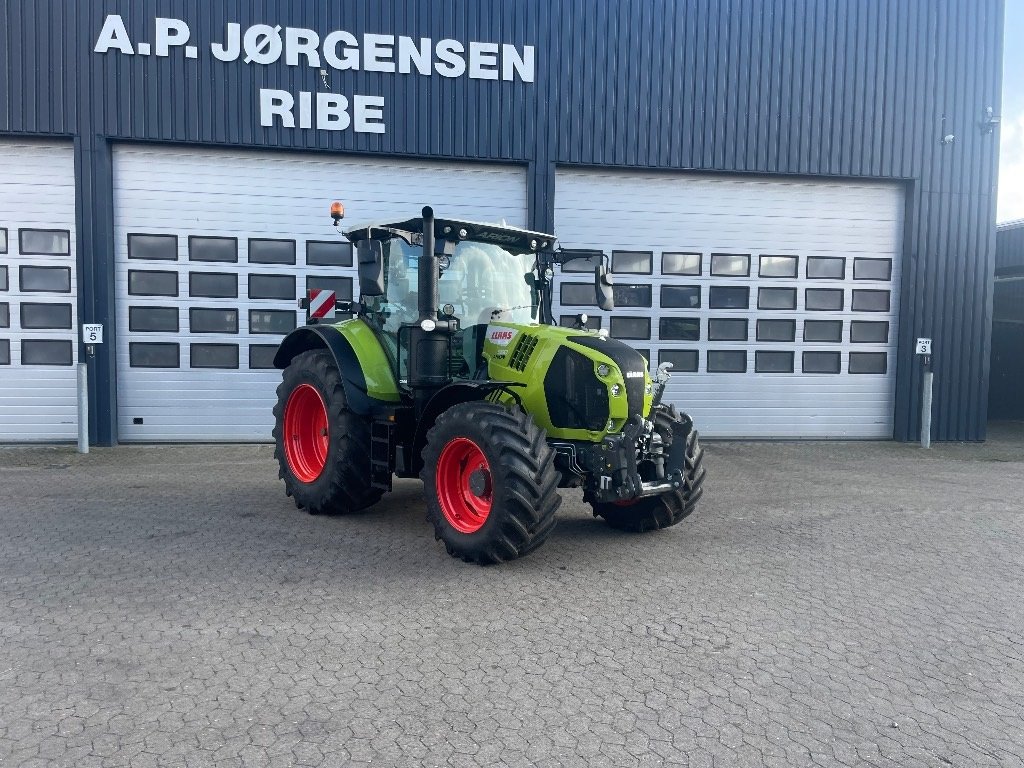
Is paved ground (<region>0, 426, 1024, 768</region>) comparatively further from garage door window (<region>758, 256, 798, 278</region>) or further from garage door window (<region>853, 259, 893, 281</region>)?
garage door window (<region>853, 259, 893, 281</region>)

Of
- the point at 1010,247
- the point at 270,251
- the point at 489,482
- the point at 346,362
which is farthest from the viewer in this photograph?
the point at 1010,247

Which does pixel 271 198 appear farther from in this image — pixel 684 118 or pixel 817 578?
pixel 817 578

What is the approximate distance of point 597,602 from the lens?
478cm

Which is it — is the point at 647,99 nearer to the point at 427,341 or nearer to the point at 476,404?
the point at 427,341

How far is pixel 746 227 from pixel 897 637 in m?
8.95

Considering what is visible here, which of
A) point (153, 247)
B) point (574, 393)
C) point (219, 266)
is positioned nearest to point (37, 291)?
point (153, 247)

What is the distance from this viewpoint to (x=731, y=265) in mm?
12289

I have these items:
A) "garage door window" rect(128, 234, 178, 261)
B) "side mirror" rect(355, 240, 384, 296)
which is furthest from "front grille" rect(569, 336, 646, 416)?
"garage door window" rect(128, 234, 178, 261)

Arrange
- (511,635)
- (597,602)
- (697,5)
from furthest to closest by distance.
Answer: (697,5)
(597,602)
(511,635)

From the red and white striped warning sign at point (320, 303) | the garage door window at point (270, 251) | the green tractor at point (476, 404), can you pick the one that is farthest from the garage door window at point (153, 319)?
the green tractor at point (476, 404)

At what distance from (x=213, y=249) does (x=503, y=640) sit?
8.72m

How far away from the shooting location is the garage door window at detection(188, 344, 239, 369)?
440 inches

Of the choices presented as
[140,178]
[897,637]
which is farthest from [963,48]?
[140,178]

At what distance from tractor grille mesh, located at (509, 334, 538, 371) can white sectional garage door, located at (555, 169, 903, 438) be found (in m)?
6.07
